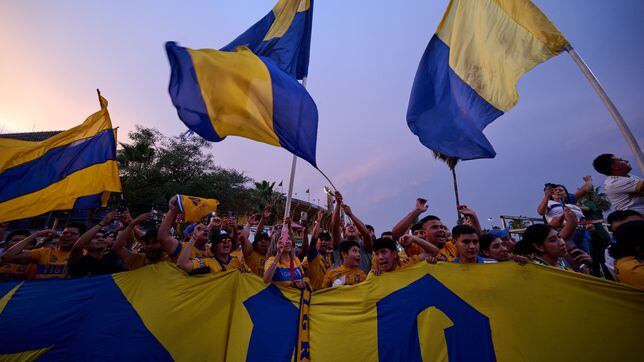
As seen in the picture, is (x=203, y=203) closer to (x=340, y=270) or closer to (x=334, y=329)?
(x=340, y=270)

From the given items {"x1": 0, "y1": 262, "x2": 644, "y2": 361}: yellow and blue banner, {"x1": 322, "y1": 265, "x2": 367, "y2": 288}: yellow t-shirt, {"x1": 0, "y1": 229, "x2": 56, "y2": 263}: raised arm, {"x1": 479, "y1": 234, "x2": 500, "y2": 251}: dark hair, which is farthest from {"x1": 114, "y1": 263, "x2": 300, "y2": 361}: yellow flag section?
{"x1": 479, "y1": 234, "x2": 500, "y2": 251}: dark hair

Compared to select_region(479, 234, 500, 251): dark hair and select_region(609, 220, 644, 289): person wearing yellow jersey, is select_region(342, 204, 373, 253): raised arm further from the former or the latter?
select_region(609, 220, 644, 289): person wearing yellow jersey

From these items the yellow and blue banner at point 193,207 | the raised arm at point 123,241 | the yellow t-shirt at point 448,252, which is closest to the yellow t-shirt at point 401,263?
the yellow t-shirt at point 448,252

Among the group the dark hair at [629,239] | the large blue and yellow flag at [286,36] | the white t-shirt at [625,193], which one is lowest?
the dark hair at [629,239]

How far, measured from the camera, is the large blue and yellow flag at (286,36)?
559 centimetres

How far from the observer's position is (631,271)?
2.42 metres

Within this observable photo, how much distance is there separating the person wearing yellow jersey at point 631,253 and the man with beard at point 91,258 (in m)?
5.76

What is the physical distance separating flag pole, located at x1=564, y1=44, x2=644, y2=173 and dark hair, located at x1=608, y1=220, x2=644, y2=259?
0.60 metres

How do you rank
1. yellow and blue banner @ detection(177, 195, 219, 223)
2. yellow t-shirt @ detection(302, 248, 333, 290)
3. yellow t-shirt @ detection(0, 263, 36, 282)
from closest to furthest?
yellow and blue banner @ detection(177, 195, 219, 223) < yellow t-shirt @ detection(0, 263, 36, 282) < yellow t-shirt @ detection(302, 248, 333, 290)

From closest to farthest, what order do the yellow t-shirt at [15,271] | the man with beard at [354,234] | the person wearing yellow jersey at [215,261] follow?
1. the person wearing yellow jersey at [215,261]
2. the yellow t-shirt at [15,271]
3. the man with beard at [354,234]

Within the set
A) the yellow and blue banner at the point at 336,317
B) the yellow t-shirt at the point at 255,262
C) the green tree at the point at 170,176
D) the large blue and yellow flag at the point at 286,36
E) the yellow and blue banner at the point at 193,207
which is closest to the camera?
the yellow and blue banner at the point at 336,317

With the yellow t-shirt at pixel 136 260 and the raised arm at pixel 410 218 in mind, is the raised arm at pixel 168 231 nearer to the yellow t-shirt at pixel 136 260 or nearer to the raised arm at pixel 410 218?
the yellow t-shirt at pixel 136 260

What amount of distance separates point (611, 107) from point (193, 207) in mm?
5184

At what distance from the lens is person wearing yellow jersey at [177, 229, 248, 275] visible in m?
3.61
